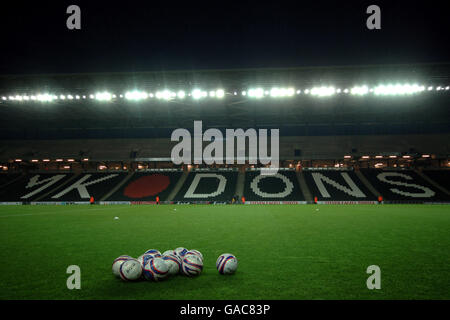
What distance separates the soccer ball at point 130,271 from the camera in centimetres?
443

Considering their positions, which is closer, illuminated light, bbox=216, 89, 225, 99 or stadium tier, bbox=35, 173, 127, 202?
illuminated light, bbox=216, 89, 225, 99

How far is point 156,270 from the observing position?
4.40m

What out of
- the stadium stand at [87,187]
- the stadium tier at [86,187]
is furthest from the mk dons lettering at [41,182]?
the stadium stand at [87,187]

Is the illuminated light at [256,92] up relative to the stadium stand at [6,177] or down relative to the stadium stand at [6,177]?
up

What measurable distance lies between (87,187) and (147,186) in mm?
8014

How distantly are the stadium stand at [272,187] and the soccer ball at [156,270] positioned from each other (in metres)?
27.3

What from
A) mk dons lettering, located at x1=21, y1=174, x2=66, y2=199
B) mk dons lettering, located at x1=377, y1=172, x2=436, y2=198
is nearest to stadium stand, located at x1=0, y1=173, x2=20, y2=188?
Result: mk dons lettering, located at x1=21, y1=174, x2=66, y2=199

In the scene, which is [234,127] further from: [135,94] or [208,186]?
[135,94]

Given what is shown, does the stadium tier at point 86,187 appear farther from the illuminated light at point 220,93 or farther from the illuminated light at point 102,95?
the illuminated light at point 220,93

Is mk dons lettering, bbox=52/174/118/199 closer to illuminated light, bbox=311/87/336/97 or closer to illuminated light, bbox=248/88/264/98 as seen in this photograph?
illuminated light, bbox=248/88/264/98

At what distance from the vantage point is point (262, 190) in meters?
33.1

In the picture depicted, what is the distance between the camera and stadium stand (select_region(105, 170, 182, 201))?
33.0m

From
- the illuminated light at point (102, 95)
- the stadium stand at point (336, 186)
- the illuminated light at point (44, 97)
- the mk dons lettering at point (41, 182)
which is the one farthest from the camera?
the mk dons lettering at point (41, 182)

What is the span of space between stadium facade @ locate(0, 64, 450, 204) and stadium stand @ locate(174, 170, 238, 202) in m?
0.15
